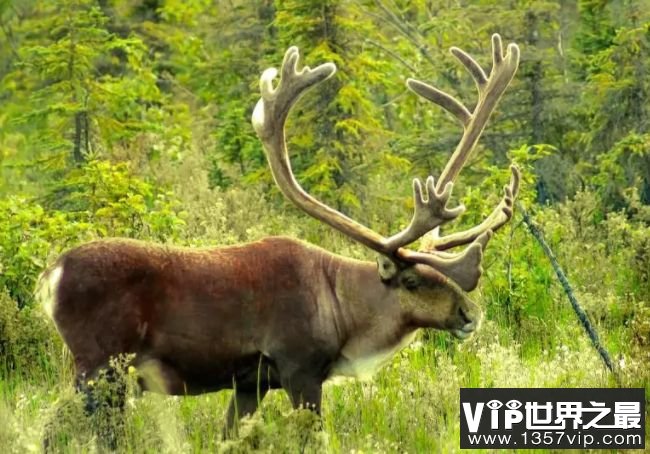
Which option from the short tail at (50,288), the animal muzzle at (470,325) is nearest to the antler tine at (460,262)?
the animal muzzle at (470,325)

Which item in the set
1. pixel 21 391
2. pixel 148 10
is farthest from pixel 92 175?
pixel 148 10

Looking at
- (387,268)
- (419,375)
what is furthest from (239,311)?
(419,375)

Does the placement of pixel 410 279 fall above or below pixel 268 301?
above

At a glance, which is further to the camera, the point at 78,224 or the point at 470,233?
the point at 78,224

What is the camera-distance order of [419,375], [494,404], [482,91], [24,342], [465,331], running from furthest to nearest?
[24,342] → [482,91] → [419,375] → [465,331] → [494,404]

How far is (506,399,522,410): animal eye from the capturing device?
674 centimetres

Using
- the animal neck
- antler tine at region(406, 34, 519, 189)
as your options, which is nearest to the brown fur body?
the animal neck

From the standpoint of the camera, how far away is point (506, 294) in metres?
9.67

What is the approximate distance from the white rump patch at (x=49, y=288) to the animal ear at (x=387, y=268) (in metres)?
1.67

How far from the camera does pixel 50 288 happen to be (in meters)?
6.48

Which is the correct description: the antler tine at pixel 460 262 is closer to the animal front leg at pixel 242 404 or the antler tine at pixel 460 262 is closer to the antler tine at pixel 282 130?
the antler tine at pixel 282 130

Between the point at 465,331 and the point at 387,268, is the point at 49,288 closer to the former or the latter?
the point at 387,268

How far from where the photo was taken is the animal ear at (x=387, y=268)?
22.9ft

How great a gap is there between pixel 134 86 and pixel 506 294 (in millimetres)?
7248
